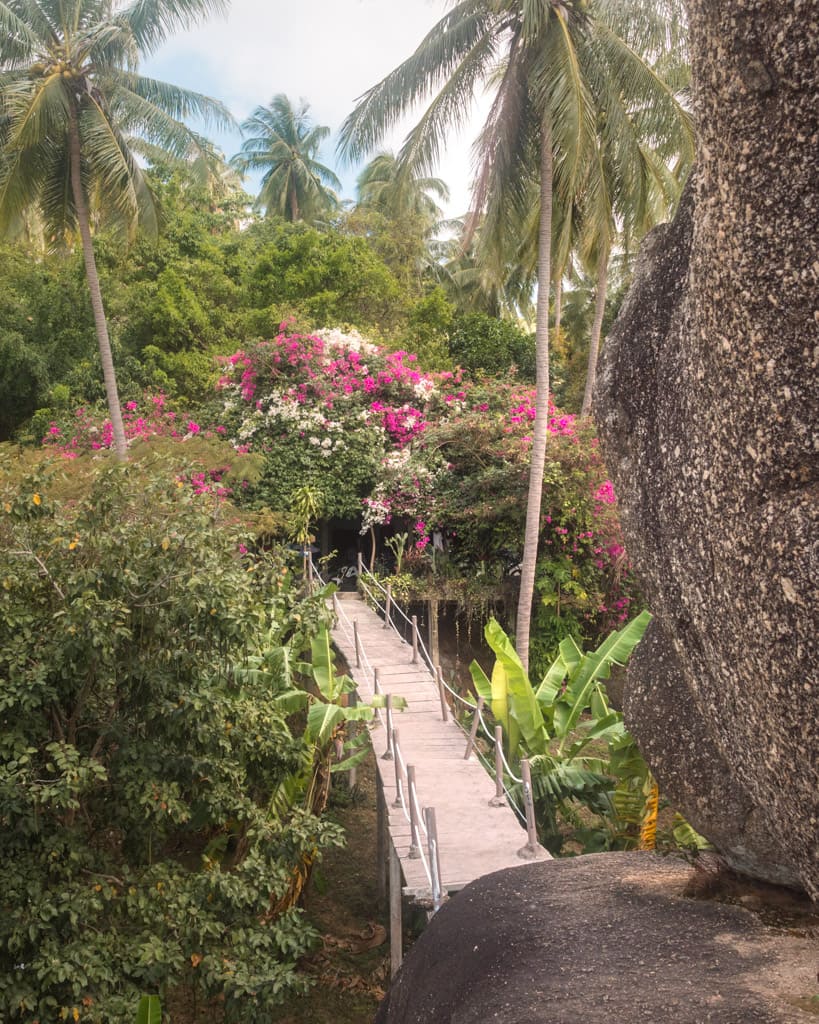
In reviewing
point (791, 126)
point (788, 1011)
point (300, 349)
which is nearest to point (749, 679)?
point (788, 1011)

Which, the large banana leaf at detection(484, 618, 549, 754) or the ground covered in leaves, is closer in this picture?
the ground covered in leaves

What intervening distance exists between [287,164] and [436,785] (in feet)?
108

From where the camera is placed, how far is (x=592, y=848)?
31.8 ft

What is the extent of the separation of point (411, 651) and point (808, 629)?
425 inches

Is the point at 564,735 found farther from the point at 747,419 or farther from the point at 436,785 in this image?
the point at 747,419

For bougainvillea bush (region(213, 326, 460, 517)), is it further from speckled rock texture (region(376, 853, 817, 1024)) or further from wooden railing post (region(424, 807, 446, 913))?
speckled rock texture (region(376, 853, 817, 1024))

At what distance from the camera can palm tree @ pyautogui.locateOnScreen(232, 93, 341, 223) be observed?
3656 centimetres

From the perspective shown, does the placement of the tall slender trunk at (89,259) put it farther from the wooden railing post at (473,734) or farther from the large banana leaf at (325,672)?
the wooden railing post at (473,734)

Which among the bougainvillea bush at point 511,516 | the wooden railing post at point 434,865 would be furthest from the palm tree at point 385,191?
the wooden railing post at point 434,865

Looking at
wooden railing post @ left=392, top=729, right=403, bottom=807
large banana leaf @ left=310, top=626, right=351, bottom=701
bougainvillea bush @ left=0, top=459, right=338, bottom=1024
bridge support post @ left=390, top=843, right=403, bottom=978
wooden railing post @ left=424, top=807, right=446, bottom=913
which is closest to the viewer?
bougainvillea bush @ left=0, top=459, right=338, bottom=1024

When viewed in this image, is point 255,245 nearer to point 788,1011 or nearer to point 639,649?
point 639,649

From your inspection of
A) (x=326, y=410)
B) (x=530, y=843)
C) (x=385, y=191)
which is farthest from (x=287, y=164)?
(x=530, y=843)

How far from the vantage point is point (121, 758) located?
252 inches

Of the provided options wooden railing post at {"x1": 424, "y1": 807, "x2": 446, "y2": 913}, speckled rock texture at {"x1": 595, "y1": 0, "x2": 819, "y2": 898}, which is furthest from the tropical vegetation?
speckled rock texture at {"x1": 595, "y1": 0, "x2": 819, "y2": 898}
